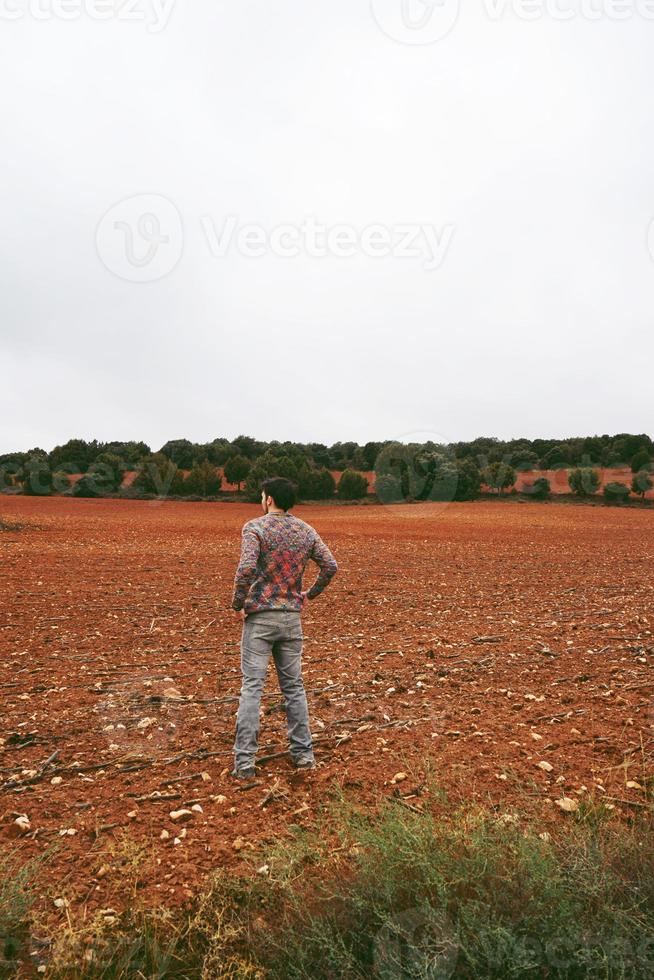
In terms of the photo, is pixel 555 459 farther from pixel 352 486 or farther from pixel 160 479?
pixel 160 479

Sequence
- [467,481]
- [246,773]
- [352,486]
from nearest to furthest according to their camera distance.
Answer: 1. [246,773]
2. [352,486]
3. [467,481]

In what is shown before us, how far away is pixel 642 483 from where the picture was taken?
62.0 metres

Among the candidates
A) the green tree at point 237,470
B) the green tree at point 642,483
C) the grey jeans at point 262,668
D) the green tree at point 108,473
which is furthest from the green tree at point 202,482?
the grey jeans at point 262,668

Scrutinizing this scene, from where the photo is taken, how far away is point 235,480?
208 ft

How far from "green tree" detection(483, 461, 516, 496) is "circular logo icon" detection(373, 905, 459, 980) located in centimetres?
6573

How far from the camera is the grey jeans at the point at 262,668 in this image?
498 cm

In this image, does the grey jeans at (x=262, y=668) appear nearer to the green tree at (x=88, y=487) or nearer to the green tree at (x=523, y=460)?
the green tree at (x=88, y=487)

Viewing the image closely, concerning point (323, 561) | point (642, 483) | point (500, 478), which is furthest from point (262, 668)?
point (642, 483)

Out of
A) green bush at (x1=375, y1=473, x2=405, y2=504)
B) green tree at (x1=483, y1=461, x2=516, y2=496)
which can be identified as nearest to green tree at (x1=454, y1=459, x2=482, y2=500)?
green tree at (x1=483, y1=461, x2=516, y2=496)

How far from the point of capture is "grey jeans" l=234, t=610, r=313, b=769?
4984mm

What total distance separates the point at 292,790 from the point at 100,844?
1411mm

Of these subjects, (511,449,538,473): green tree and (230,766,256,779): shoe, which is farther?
(511,449,538,473): green tree

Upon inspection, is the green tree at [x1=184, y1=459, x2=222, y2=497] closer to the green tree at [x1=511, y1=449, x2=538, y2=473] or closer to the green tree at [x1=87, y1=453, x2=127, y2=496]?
the green tree at [x1=87, y1=453, x2=127, y2=496]

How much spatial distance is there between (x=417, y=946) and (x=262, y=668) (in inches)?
92.9
